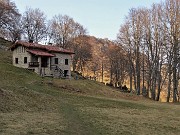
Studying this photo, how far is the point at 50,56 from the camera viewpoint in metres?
49.4

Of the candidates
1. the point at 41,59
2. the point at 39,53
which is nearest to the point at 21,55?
the point at 39,53

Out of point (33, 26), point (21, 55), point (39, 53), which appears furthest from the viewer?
point (33, 26)

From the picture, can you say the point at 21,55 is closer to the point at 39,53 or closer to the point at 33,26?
the point at 39,53

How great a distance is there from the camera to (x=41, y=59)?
49.0 metres

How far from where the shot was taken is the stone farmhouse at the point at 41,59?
158ft

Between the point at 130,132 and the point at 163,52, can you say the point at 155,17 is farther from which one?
the point at 130,132

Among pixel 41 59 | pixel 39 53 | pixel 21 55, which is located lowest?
pixel 41 59

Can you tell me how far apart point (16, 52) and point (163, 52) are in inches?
1049

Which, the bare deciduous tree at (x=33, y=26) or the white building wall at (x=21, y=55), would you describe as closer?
the white building wall at (x=21, y=55)

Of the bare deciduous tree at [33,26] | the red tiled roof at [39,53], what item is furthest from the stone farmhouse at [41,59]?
the bare deciduous tree at [33,26]

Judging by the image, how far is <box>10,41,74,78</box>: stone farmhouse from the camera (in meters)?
48.3

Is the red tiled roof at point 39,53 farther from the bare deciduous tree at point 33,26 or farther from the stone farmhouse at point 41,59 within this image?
the bare deciduous tree at point 33,26

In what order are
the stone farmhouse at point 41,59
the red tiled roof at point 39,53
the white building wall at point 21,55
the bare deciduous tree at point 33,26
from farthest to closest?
the bare deciduous tree at point 33,26 < the white building wall at point 21,55 < the stone farmhouse at point 41,59 < the red tiled roof at point 39,53

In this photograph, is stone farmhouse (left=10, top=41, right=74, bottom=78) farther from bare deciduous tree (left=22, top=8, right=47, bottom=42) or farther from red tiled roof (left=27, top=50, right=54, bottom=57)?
bare deciduous tree (left=22, top=8, right=47, bottom=42)
